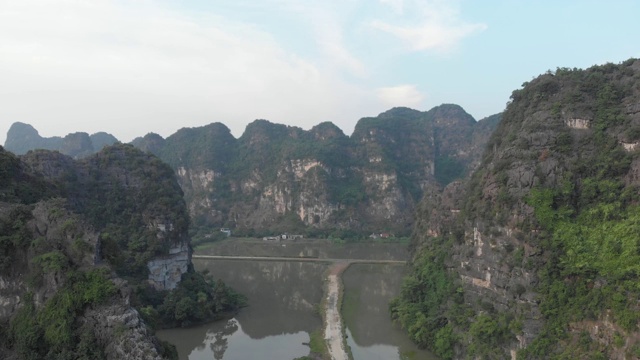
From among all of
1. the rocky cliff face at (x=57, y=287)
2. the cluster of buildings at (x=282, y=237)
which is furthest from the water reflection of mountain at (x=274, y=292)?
the cluster of buildings at (x=282, y=237)

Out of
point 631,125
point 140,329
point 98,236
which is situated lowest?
point 140,329

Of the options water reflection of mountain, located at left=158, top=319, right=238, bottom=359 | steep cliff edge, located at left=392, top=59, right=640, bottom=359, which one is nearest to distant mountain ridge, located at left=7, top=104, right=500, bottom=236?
water reflection of mountain, located at left=158, top=319, right=238, bottom=359

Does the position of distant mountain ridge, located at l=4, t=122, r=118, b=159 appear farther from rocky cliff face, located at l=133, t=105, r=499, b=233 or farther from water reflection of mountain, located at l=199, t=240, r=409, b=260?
water reflection of mountain, located at l=199, t=240, r=409, b=260

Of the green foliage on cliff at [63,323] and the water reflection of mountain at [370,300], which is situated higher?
the green foliage on cliff at [63,323]

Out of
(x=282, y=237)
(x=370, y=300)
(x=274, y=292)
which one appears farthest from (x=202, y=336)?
(x=282, y=237)

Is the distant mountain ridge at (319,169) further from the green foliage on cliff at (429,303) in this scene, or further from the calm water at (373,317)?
the green foliage on cliff at (429,303)

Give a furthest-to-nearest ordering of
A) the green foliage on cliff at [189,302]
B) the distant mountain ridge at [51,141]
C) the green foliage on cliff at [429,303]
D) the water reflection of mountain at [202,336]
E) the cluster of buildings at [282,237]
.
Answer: the distant mountain ridge at [51,141], the cluster of buildings at [282,237], the green foliage on cliff at [189,302], the water reflection of mountain at [202,336], the green foliage on cliff at [429,303]

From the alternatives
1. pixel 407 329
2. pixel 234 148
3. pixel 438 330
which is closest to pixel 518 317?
pixel 438 330

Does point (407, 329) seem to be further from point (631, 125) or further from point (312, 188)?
point (312, 188)
